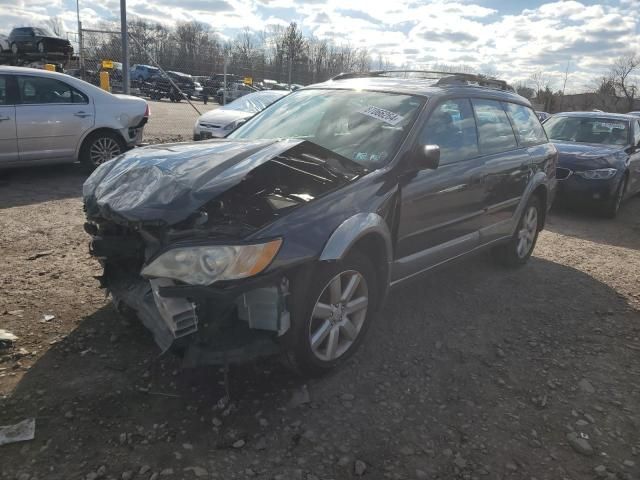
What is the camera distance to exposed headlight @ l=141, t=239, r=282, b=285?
8.22 feet

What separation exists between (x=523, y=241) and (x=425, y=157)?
259cm

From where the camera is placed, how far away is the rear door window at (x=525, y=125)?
507 cm

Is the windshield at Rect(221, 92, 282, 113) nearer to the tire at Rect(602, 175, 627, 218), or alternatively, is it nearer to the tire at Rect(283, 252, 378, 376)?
the tire at Rect(602, 175, 627, 218)

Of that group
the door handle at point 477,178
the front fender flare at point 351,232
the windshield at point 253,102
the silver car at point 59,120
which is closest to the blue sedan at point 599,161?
the door handle at point 477,178

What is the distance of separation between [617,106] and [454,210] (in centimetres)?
5293

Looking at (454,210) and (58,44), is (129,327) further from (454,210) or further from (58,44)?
(58,44)

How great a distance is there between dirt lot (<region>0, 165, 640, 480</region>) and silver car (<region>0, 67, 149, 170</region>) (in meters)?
3.40

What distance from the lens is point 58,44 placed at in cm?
2334

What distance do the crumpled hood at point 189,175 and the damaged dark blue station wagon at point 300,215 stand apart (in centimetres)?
1

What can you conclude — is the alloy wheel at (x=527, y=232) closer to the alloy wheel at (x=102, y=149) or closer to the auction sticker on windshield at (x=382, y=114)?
the auction sticker on windshield at (x=382, y=114)

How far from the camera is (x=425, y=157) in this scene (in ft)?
11.1

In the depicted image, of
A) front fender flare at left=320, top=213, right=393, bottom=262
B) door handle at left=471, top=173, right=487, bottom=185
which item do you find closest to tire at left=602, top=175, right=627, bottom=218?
door handle at left=471, top=173, right=487, bottom=185

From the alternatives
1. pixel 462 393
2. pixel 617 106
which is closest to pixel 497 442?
pixel 462 393

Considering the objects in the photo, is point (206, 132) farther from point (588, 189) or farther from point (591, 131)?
point (591, 131)
